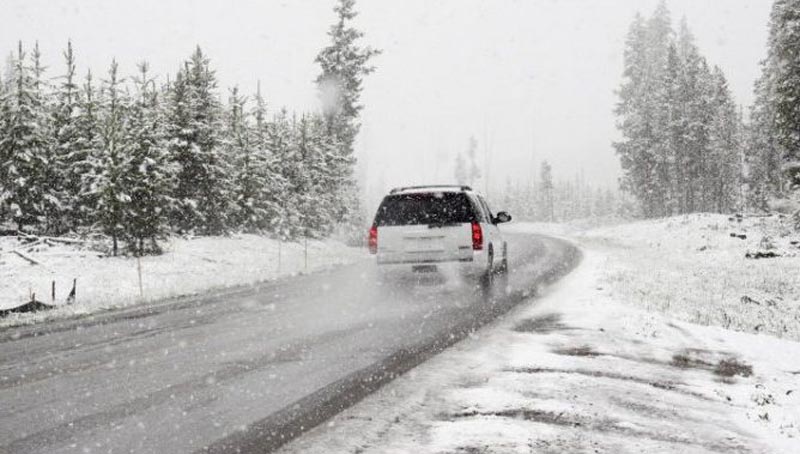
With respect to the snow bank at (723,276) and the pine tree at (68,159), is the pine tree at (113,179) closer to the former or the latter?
the pine tree at (68,159)

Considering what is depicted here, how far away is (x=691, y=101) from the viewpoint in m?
52.0

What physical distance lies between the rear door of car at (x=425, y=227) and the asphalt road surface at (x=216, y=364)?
0.69 meters

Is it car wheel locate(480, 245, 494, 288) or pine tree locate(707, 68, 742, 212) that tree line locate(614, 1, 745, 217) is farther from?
car wheel locate(480, 245, 494, 288)

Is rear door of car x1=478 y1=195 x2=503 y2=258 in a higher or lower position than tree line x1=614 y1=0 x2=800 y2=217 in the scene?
lower

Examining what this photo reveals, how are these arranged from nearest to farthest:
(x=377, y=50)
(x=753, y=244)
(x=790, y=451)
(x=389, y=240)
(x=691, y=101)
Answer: (x=790, y=451) → (x=389, y=240) → (x=753, y=244) → (x=377, y=50) → (x=691, y=101)

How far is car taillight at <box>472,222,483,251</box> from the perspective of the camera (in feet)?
40.7

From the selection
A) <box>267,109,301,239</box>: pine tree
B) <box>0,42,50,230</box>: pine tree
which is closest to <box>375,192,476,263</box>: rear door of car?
<box>0,42,50,230</box>: pine tree

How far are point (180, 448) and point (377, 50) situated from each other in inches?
1568

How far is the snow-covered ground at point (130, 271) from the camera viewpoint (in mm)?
14148

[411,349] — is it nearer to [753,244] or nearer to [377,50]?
[753,244]

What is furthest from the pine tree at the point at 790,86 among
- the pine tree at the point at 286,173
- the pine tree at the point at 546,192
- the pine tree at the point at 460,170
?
the pine tree at the point at 460,170

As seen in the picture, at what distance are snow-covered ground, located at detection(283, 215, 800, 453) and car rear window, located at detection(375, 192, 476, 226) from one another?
2.64 meters

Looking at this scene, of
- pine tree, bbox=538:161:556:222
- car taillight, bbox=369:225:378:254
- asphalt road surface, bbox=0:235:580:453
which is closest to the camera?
asphalt road surface, bbox=0:235:580:453

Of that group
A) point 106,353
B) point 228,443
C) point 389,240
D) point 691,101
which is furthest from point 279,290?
point 691,101
